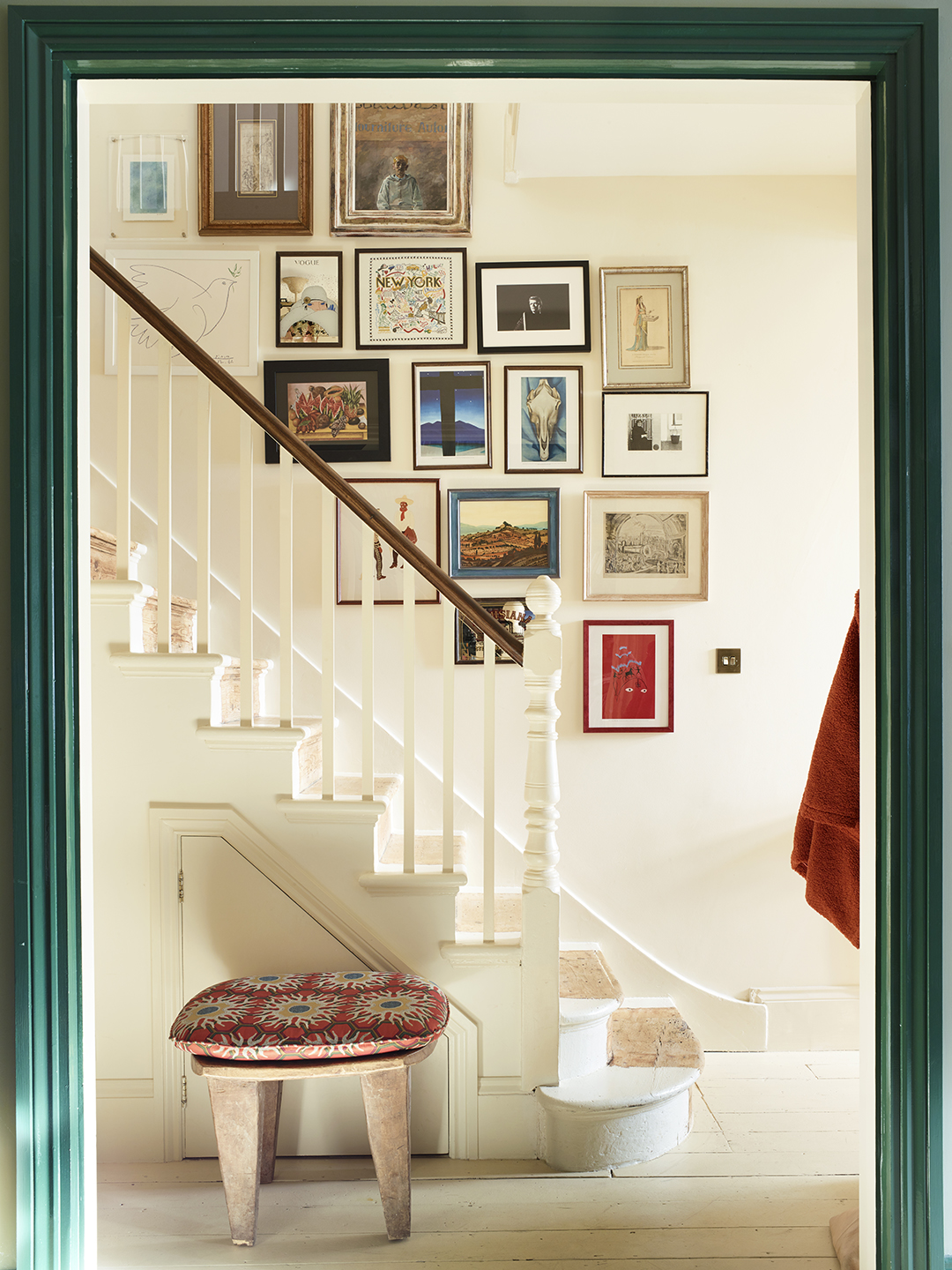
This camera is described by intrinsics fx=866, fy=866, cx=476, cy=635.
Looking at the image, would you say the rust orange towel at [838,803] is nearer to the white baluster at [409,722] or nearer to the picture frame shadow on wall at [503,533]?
the white baluster at [409,722]

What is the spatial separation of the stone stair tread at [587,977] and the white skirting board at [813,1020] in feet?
2.26

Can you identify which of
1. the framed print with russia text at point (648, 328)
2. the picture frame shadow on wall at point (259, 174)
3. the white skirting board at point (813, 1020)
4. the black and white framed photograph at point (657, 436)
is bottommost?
the white skirting board at point (813, 1020)

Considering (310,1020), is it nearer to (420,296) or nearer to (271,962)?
(271,962)

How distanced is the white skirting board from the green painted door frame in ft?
6.07

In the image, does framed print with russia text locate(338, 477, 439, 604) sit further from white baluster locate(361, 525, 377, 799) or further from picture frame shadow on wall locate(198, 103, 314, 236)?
picture frame shadow on wall locate(198, 103, 314, 236)

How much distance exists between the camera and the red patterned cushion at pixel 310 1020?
1760 mm

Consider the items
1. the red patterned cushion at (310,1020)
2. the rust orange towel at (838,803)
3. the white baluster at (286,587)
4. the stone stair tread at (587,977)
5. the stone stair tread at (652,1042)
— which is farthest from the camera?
the stone stair tread at (587,977)

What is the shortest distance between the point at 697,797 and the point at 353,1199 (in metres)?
1.66

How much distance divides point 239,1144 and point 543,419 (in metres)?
2.32

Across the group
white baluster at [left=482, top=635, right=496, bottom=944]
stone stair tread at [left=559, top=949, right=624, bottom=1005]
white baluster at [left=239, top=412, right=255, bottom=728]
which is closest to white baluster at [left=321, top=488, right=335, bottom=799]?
white baluster at [left=239, top=412, right=255, bottom=728]

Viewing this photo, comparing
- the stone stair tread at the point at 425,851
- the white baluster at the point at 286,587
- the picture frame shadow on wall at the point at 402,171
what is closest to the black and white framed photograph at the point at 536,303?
the picture frame shadow on wall at the point at 402,171

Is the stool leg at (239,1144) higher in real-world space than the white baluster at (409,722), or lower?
lower

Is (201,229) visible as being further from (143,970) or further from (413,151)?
(143,970)

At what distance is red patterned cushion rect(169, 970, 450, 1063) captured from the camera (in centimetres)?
176
